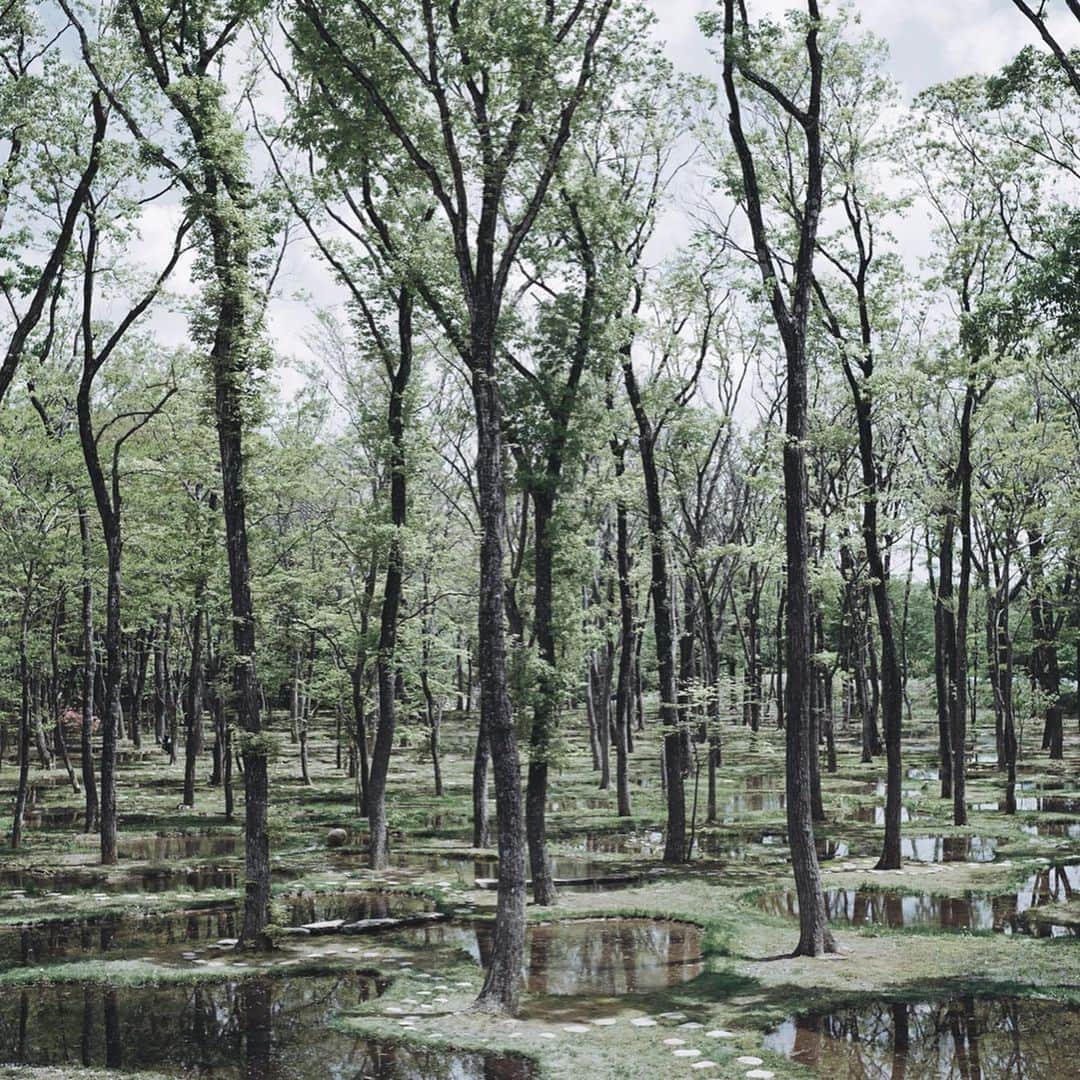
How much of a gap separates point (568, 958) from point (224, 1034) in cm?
506

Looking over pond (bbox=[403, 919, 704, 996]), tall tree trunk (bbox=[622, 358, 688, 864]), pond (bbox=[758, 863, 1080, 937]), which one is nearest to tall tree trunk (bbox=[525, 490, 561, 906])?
pond (bbox=[403, 919, 704, 996])

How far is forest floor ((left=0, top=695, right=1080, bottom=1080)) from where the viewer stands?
959 cm

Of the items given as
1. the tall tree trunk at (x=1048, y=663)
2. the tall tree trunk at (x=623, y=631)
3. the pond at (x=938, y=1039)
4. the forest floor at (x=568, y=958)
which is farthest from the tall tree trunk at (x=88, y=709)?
the tall tree trunk at (x=1048, y=663)

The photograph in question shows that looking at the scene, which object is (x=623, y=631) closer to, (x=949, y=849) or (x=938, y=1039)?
(x=949, y=849)

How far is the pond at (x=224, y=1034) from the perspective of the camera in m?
9.34

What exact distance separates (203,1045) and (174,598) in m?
19.5

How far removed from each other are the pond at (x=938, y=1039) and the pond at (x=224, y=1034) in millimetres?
2842

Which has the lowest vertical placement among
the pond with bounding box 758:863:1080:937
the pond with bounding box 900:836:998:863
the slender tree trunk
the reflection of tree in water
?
the pond with bounding box 900:836:998:863

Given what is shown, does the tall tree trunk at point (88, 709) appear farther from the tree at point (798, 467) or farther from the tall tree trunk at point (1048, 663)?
the tall tree trunk at point (1048, 663)

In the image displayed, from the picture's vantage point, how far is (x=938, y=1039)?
974 centimetres

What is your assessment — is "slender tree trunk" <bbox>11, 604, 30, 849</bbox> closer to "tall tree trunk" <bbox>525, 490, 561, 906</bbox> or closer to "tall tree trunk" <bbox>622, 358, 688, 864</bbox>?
"tall tree trunk" <bbox>525, 490, 561, 906</bbox>

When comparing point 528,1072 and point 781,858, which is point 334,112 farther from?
point 781,858

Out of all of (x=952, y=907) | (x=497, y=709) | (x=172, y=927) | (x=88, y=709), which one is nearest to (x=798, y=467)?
(x=497, y=709)

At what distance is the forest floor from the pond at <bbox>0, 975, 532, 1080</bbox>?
37 mm
